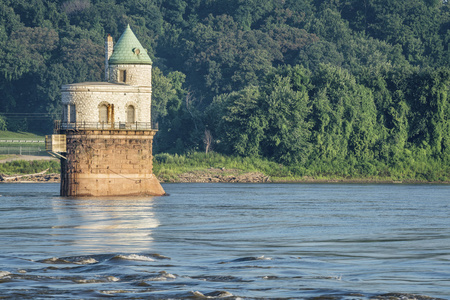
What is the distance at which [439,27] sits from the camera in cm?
17500

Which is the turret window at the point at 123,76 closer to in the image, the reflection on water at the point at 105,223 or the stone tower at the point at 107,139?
the stone tower at the point at 107,139

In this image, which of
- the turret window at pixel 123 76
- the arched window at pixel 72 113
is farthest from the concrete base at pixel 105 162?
the turret window at pixel 123 76

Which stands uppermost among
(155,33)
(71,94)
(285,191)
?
(155,33)

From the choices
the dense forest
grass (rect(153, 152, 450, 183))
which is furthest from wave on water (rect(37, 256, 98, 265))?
the dense forest

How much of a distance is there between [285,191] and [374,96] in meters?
36.0

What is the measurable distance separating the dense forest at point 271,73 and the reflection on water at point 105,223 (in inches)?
1787

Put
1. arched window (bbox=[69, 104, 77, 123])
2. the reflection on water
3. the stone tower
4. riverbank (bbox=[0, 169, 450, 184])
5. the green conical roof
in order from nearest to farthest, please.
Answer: the reflection on water
the stone tower
arched window (bbox=[69, 104, 77, 123])
the green conical roof
riverbank (bbox=[0, 169, 450, 184])

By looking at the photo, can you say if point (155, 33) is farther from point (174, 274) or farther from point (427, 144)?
point (174, 274)

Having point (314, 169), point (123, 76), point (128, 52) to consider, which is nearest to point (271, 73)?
point (314, 169)

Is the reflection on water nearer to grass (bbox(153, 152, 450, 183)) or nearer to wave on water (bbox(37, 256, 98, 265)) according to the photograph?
wave on water (bbox(37, 256, 98, 265))

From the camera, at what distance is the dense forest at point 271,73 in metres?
111

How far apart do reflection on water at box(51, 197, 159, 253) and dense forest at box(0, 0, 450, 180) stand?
45.4m

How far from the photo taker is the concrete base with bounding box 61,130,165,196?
2655 inches

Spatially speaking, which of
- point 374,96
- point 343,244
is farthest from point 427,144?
point 343,244
